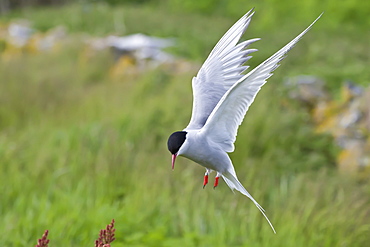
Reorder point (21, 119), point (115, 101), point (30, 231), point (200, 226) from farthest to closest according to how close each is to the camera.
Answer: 1. point (115, 101)
2. point (21, 119)
3. point (200, 226)
4. point (30, 231)

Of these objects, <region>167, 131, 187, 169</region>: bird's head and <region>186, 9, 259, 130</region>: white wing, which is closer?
<region>167, 131, 187, 169</region>: bird's head

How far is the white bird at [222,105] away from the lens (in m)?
1.27

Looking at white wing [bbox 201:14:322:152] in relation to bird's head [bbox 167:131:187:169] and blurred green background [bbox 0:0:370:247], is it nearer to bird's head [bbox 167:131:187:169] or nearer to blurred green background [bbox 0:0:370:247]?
bird's head [bbox 167:131:187:169]

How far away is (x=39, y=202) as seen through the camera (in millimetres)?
3752

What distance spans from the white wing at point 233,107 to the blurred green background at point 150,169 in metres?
1.77

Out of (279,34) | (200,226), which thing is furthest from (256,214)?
(279,34)

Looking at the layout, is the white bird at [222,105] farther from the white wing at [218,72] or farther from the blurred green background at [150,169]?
the blurred green background at [150,169]

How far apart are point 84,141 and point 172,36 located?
856cm

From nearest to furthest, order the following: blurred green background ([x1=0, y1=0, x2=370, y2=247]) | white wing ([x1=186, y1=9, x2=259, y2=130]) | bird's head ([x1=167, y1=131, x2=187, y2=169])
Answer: bird's head ([x1=167, y1=131, x2=187, y2=169])
white wing ([x1=186, y1=9, x2=259, y2=130])
blurred green background ([x1=0, y1=0, x2=370, y2=247])

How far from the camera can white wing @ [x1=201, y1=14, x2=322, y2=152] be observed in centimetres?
130

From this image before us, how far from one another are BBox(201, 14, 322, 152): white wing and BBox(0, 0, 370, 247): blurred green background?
69.8 inches

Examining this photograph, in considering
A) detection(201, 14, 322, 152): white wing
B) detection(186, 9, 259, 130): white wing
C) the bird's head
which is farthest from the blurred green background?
the bird's head

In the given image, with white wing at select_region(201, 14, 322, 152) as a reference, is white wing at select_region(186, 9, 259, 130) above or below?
above

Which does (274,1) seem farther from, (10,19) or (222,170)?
(222,170)
